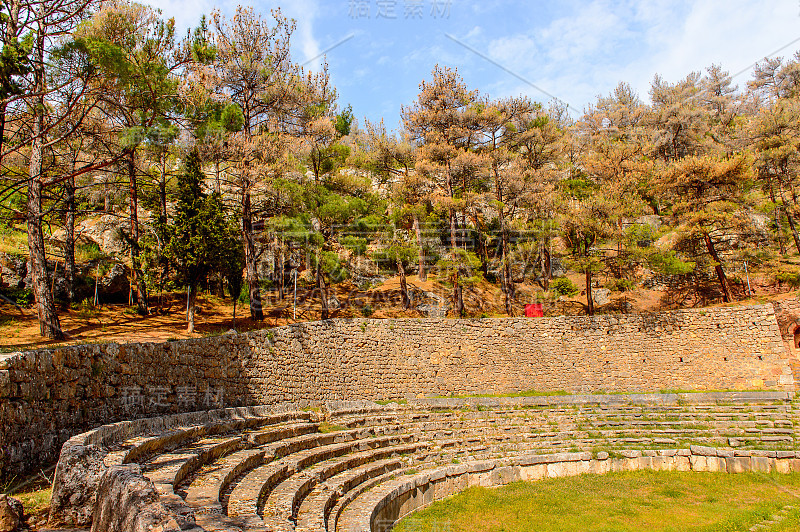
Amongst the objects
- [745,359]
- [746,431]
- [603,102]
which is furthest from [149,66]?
[603,102]

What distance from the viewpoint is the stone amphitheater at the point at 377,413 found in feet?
18.1

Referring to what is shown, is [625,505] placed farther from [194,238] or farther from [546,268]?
[546,268]

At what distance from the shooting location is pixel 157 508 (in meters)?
2.89

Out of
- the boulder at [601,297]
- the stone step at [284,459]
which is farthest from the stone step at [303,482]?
the boulder at [601,297]

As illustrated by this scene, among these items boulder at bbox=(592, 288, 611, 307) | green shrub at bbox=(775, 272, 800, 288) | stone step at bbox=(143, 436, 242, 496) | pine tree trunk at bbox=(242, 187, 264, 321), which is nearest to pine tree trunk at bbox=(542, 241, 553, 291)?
boulder at bbox=(592, 288, 611, 307)

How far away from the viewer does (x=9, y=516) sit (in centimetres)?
372

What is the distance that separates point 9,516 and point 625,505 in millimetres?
9125

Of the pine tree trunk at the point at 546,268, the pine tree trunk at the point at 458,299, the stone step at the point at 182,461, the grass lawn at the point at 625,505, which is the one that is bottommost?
the grass lawn at the point at 625,505

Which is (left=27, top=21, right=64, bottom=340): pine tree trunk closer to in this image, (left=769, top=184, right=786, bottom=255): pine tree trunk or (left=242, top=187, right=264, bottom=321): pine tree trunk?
(left=242, top=187, right=264, bottom=321): pine tree trunk

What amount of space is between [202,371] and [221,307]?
9.40 m

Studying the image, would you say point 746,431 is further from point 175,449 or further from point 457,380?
point 175,449

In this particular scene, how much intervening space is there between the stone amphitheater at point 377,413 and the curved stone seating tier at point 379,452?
36 mm

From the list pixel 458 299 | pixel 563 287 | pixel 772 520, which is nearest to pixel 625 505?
pixel 772 520

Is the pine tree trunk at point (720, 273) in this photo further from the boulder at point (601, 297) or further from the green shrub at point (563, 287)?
the green shrub at point (563, 287)
